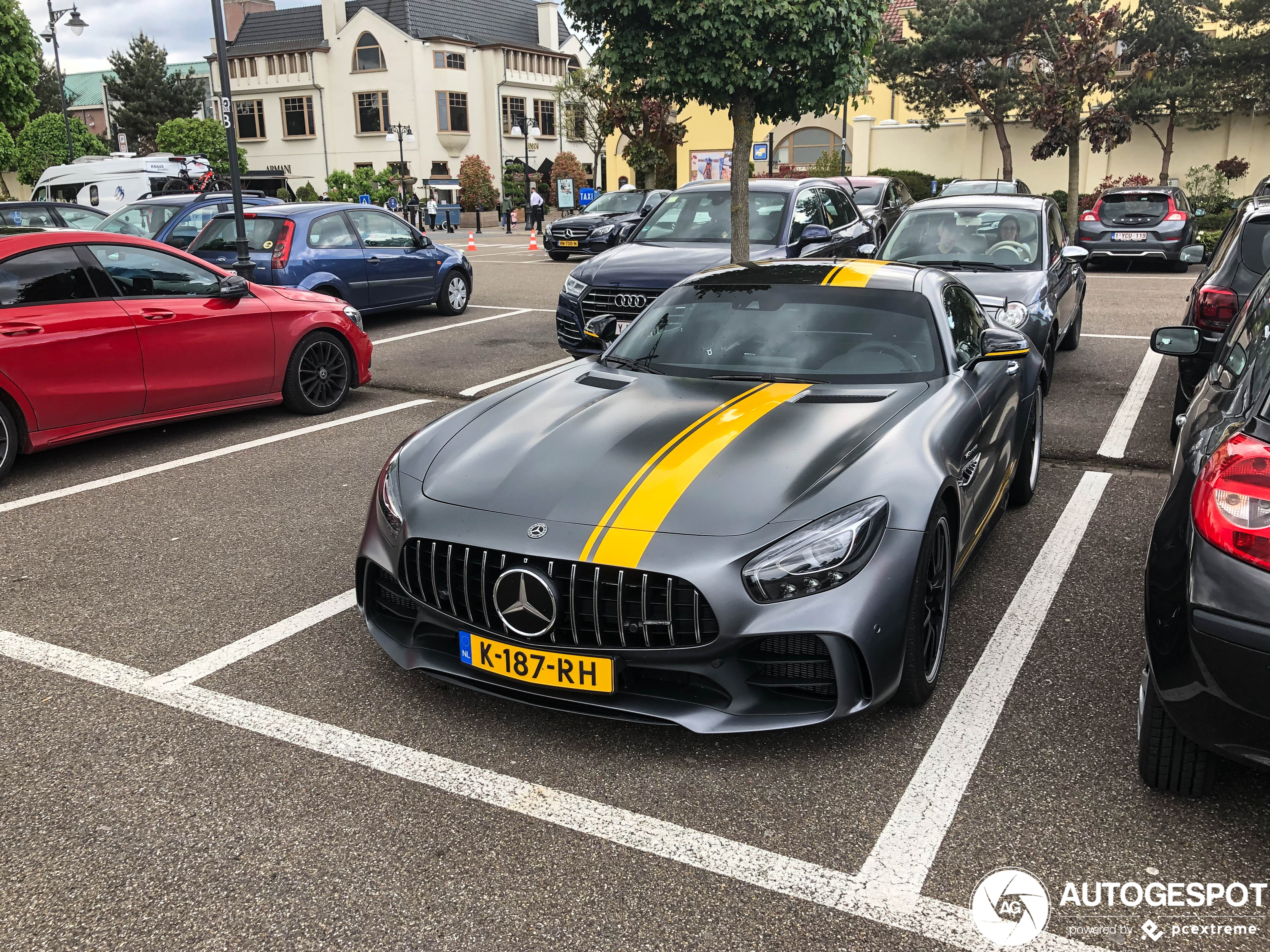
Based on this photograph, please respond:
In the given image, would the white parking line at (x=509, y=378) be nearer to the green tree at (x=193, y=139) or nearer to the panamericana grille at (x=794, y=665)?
the panamericana grille at (x=794, y=665)

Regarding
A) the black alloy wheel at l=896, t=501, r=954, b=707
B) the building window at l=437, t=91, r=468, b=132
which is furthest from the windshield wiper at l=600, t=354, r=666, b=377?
the building window at l=437, t=91, r=468, b=132

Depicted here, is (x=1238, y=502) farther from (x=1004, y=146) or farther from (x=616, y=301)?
(x=1004, y=146)

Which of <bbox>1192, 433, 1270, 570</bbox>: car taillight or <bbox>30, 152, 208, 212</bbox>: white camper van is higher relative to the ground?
<bbox>30, 152, 208, 212</bbox>: white camper van

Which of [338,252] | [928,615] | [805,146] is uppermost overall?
[805,146]

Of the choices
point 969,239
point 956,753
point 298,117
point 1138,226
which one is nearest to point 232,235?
point 969,239

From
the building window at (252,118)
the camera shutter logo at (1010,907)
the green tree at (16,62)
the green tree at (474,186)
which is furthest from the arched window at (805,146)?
the camera shutter logo at (1010,907)

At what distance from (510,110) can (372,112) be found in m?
7.92

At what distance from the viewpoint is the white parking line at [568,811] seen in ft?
8.50

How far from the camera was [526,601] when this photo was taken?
3199 millimetres

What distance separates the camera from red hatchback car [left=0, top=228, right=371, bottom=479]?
638 centimetres

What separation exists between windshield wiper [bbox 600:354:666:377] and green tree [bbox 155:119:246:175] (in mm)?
53315

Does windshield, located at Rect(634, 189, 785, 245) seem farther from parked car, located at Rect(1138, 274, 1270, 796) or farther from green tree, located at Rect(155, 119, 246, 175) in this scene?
green tree, located at Rect(155, 119, 246, 175)

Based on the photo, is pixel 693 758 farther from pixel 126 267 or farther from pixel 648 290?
pixel 648 290

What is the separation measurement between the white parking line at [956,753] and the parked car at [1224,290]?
110 inches
